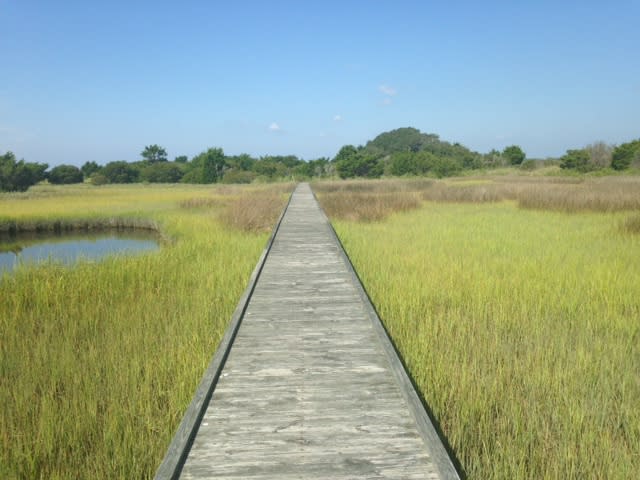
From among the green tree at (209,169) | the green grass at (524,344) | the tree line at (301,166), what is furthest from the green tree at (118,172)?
the green grass at (524,344)

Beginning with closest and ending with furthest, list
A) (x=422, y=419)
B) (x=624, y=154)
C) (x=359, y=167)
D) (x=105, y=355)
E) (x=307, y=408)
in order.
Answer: (x=422, y=419) < (x=307, y=408) < (x=105, y=355) < (x=624, y=154) < (x=359, y=167)

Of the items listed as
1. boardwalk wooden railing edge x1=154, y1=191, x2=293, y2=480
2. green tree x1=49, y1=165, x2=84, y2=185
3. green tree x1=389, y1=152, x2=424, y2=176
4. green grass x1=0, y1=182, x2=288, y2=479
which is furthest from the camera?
green tree x1=389, y1=152, x2=424, y2=176

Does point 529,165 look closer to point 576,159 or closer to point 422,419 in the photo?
point 576,159

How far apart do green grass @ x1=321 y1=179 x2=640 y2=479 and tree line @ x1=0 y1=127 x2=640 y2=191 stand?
4237cm

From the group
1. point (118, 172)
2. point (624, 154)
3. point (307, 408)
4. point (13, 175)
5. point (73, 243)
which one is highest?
point (118, 172)

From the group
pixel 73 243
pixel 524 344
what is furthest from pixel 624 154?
pixel 73 243

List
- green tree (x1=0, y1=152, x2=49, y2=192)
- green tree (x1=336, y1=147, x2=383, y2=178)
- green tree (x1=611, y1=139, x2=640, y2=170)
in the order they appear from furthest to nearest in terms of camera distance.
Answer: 1. green tree (x1=336, y1=147, x2=383, y2=178)
2. green tree (x1=611, y1=139, x2=640, y2=170)
3. green tree (x1=0, y1=152, x2=49, y2=192)

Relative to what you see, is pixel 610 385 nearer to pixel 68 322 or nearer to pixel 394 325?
pixel 394 325

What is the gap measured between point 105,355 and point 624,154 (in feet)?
190

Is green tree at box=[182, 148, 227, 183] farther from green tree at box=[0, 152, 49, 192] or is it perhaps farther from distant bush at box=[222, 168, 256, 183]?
green tree at box=[0, 152, 49, 192]

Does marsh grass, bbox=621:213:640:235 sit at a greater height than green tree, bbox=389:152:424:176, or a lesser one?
lesser

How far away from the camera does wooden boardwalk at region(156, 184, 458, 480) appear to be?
1956 millimetres

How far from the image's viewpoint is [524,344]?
3.96m

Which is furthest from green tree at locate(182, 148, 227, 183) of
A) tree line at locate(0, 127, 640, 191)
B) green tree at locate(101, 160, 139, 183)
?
green tree at locate(101, 160, 139, 183)
